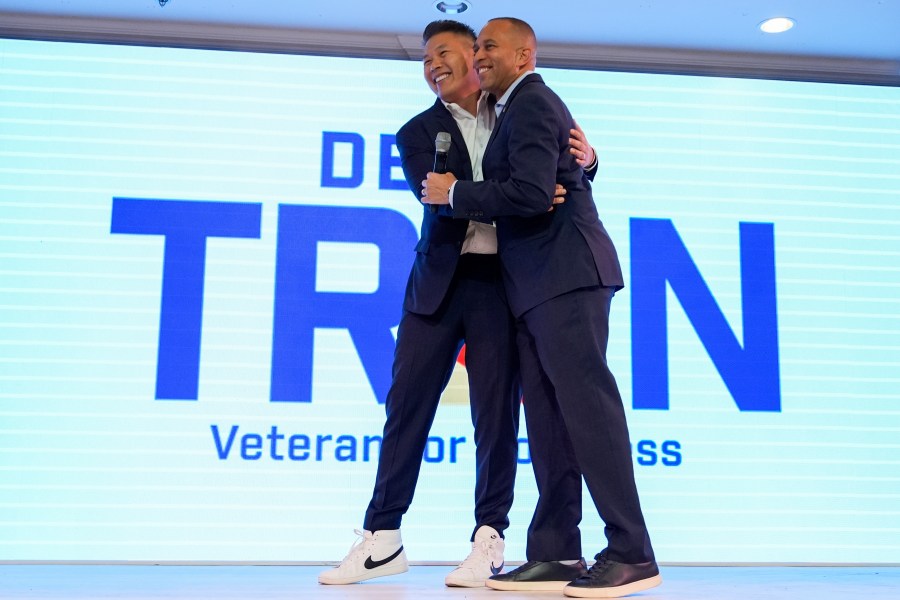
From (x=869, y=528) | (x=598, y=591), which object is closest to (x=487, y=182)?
(x=598, y=591)

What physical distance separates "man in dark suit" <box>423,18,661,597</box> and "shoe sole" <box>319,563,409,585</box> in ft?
1.14

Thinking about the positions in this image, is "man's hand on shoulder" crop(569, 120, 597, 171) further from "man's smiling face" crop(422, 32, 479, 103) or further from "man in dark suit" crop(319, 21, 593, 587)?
"man's smiling face" crop(422, 32, 479, 103)

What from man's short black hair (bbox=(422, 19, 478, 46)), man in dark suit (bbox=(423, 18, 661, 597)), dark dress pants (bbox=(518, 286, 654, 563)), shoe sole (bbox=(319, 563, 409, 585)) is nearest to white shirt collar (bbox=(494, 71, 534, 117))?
man in dark suit (bbox=(423, 18, 661, 597))

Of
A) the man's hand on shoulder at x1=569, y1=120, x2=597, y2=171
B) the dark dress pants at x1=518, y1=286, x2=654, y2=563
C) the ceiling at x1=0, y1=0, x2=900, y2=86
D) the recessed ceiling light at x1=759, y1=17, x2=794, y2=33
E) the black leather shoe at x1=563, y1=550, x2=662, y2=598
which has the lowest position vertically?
the black leather shoe at x1=563, y1=550, x2=662, y2=598

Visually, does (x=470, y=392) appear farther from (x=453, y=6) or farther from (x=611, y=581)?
(x=453, y=6)

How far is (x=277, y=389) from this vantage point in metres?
3.36

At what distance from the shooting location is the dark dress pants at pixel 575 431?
2029mm

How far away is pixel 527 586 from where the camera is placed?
6.90 ft

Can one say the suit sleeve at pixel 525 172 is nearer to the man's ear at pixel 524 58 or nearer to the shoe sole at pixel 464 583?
the man's ear at pixel 524 58

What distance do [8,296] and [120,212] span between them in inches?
21.0

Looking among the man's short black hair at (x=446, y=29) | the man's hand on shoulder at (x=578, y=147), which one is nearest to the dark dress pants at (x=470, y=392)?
the man's hand on shoulder at (x=578, y=147)

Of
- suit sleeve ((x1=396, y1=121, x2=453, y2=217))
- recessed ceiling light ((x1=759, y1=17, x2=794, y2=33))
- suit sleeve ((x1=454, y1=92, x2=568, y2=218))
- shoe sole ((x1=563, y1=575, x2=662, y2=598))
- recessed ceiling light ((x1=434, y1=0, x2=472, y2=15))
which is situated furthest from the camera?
recessed ceiling light ((x1=759, y1=17, x2=794, y2=33))

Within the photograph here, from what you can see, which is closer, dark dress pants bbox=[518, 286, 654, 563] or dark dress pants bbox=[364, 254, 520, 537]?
dark dress pants bbox=[518, 286, 654, 563]

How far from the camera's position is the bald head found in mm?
2262
